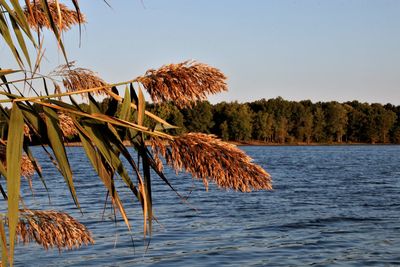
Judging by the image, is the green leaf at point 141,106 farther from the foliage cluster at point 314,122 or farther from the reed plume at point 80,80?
the foliage cluster at point 314,122

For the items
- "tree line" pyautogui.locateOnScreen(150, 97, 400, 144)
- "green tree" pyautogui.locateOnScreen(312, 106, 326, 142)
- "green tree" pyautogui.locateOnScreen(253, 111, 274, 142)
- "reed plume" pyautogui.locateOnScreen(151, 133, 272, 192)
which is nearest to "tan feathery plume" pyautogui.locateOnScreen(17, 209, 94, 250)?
"reed plume" pyautogui.locateOnScreen(151, 133, 272, 192)

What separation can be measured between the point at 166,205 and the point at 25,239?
20937 mm

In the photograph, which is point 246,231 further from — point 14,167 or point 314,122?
point 314,122

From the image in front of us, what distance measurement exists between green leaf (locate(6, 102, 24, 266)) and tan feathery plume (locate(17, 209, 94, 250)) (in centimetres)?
272

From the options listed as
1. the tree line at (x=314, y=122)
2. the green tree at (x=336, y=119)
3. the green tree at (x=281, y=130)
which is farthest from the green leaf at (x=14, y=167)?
the green tree at (x=336, y=119)

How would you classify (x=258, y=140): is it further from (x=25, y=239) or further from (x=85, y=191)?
(x=25, y=239)

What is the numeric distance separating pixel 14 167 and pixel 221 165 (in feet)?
2.74

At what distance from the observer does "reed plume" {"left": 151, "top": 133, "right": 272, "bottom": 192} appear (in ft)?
9.85

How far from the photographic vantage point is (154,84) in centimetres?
318

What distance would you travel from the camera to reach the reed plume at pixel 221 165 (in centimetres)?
300

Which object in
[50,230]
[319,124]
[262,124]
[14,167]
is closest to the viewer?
[14,167]

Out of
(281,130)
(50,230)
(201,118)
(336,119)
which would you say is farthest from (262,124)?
(50,230)

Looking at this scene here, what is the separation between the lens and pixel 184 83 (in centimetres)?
307

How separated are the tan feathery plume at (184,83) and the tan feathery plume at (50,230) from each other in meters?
2.69
